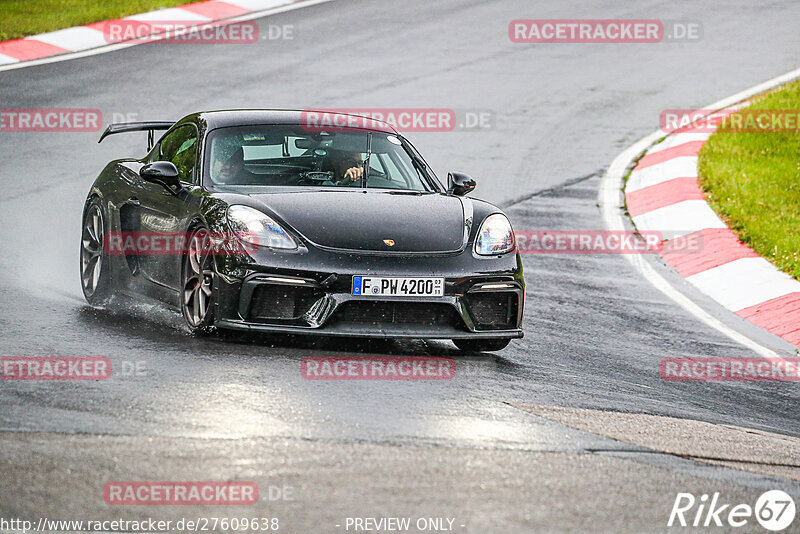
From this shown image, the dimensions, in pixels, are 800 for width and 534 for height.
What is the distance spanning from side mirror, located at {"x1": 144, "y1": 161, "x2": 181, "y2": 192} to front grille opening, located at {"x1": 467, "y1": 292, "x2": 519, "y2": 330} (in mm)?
1917

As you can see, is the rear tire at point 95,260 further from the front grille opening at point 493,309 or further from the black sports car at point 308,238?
the front grille opening at point 493,309

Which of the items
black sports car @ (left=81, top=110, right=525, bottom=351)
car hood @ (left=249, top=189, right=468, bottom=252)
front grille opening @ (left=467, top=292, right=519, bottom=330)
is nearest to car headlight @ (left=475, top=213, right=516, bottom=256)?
black sports car @ (left=81, top=110, right=525, bottom=351)

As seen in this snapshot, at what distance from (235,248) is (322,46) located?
1207 centimetres

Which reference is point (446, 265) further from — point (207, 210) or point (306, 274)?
point (207, 210)

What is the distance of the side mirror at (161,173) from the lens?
7461 mm

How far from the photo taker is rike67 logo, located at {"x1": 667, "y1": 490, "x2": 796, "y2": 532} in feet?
14.5

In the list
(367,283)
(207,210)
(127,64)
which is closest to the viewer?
(367,283)

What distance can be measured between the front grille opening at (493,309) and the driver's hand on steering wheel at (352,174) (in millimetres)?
1314

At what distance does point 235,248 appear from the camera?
265 inches

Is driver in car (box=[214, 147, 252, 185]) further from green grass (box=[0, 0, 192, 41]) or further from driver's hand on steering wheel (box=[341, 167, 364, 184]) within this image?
green grass (box=[0, 0, 192, 41])

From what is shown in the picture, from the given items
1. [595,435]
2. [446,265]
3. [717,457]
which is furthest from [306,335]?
[717,457]

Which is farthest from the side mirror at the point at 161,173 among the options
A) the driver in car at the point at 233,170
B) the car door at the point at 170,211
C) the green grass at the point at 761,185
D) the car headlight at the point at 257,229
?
the green grass at the point at 761,185

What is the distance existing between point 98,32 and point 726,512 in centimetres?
1578

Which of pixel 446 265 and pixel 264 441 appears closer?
pixel 264 441
